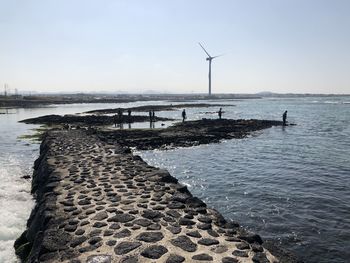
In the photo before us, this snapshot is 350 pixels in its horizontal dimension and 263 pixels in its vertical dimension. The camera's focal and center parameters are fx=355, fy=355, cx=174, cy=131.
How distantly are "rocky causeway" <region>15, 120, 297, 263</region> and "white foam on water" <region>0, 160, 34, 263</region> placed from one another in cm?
42

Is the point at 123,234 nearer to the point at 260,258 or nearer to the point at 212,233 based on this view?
the point at 212,233

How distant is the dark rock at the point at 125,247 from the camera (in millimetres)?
7621

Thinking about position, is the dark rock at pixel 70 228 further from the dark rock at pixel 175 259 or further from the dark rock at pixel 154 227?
the dark rock at pixel 175 259

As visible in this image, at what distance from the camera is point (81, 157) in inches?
752

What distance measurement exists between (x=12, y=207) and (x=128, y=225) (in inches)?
313

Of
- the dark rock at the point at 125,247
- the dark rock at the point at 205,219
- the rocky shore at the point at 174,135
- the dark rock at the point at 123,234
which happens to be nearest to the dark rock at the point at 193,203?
the dark rock at the point at 205,219

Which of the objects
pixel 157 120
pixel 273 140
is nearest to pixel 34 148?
pixel 273 140

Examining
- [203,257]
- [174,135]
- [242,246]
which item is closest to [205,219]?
[242,246]

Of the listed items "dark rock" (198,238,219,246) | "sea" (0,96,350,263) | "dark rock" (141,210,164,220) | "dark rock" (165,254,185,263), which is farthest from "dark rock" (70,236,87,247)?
"sea" (0,96,350,263)

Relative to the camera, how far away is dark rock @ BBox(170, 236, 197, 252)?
7.72 m

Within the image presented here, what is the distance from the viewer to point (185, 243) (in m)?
7.97

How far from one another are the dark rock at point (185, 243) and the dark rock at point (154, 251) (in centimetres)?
38

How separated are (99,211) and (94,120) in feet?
157

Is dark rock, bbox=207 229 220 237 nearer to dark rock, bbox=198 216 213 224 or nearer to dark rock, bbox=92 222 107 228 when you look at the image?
dark rock, bbox=198 216 213 224
